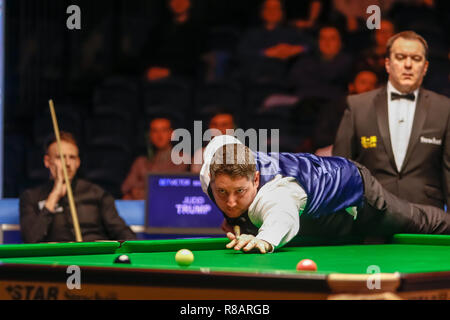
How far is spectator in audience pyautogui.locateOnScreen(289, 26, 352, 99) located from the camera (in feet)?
24.1

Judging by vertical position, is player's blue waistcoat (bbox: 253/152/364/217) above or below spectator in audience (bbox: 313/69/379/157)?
below

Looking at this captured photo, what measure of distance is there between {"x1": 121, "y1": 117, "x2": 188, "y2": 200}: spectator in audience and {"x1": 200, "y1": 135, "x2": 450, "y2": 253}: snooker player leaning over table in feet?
8.39

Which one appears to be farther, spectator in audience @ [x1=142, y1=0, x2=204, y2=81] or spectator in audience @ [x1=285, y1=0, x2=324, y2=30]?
spectator in audience @ [x1=142, y1=0, x2=204, y2=81]

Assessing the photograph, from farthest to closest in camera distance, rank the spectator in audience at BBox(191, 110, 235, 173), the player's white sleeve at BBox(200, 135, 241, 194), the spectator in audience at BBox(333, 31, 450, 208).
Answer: the spectator in audience at BBox(191, 110, 235, 173), the spectator in audience at BBox(333, 31, 450, 208), the player's white sleeve at BBox(200, 135, 241, 194)

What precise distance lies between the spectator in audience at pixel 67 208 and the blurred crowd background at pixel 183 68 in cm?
172

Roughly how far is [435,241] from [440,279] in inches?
53.2

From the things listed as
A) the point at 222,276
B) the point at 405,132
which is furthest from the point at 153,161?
the point at 222,276

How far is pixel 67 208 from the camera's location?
5547mm

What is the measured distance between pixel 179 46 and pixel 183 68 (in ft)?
0.75

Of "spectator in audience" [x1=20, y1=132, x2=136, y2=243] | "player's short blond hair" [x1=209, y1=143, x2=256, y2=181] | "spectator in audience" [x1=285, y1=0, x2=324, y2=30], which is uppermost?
"spectator in audience" [x1=285, y1=0, x2=324, y2=30]

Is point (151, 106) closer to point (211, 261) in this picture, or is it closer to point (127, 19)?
point (127, 19)

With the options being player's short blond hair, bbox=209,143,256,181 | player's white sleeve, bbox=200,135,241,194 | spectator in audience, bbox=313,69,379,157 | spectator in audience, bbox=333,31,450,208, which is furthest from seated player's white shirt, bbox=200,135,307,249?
spectator in audience, bbox=313,69,379,157

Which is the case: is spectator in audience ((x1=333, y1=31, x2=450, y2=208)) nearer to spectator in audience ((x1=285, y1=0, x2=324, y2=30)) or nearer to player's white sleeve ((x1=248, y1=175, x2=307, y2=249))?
player's white sleeve ((x1=248, y1=175, x2=307, y2=249))
